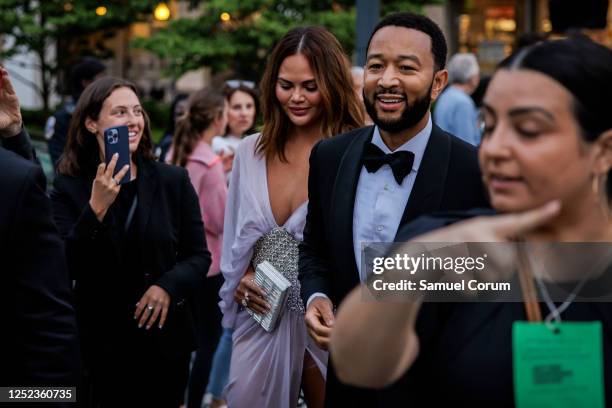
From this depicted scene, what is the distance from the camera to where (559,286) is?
219 cm

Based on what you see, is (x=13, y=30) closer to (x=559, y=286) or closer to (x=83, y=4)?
(x=83, y=4)

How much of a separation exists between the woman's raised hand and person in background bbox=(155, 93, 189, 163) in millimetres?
3343

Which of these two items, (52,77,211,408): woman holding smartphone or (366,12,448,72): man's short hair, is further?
(52,77,211,408): woman holding smartphone

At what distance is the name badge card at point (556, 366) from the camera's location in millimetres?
2010

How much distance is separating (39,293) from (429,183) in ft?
4.65

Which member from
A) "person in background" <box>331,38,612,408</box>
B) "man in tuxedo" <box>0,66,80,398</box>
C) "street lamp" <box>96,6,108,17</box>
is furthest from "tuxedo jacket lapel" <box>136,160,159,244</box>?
"street lamp" <box>96,6,108,17</box>

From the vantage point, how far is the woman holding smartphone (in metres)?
4.63

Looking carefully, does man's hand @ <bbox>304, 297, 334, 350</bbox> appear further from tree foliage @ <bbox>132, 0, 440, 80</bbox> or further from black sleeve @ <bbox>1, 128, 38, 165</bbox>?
tree foliage @ <bbox>132, 0, 440, 80</bbox>

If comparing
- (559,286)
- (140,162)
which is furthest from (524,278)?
(140,162)

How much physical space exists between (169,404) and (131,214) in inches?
37.1

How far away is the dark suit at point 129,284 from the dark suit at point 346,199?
111cm

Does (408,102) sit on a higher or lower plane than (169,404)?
higher

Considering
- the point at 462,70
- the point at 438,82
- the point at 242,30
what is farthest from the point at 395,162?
the point at 242,30

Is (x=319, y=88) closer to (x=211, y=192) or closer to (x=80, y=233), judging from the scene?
(x=80, y=233)
